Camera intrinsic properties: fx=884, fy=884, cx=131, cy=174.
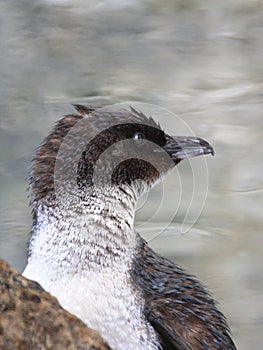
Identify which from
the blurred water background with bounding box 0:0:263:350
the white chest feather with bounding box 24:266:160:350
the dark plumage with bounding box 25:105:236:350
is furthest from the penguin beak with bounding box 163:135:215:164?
the blurred water background with bounding box 0:0:263:350

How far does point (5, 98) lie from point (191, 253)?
1246 mm

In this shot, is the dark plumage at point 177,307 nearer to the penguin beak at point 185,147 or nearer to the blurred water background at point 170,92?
the penguin beak at point 185,147

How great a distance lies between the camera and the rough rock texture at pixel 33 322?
1.50 meters

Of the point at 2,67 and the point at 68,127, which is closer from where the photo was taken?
the point at 68,127

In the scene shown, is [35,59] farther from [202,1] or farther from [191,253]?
[191,253]

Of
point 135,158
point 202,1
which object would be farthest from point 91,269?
point 202,1

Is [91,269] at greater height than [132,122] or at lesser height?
lesser

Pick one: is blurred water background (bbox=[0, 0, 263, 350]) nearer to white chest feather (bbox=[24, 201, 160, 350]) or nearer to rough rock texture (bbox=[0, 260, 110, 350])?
white chest feather (bbox=[24, 201, 160, 350])

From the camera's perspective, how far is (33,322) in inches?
60.5

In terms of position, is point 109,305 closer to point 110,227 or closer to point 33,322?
point 110,227

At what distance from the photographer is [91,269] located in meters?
2.39

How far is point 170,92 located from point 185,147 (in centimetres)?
169

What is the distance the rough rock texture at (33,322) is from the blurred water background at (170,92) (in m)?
2.10

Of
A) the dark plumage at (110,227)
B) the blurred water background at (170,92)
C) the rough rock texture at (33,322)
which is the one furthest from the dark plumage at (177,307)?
the blurred water background at (170,92)
